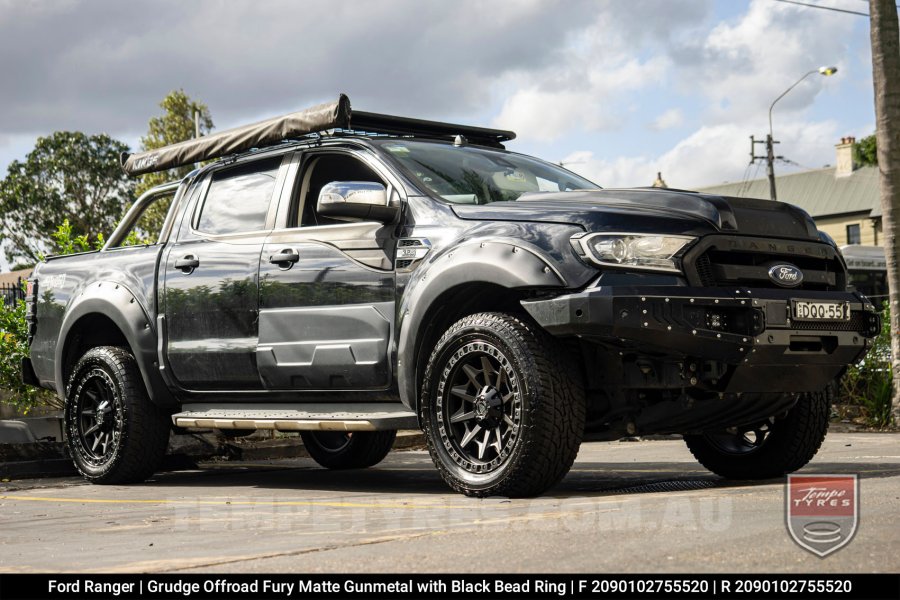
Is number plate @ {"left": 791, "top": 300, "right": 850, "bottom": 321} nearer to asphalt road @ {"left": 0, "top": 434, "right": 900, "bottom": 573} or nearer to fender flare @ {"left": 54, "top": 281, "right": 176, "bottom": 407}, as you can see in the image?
asphalt road @ {"left": 0, "top": 434, "right": 900, "bottom": 573}

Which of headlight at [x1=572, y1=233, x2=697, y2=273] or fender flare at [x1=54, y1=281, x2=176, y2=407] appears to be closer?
headlight at [x1=572, y1=233, x2=697, y2=273]

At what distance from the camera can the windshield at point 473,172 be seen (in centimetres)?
643

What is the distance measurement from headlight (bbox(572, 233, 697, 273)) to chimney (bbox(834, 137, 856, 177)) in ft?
230

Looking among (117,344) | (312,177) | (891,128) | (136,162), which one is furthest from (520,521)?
(891,128)

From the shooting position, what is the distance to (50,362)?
329 inches

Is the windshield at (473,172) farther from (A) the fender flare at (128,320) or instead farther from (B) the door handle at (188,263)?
(A) the fender flare at (128,320)

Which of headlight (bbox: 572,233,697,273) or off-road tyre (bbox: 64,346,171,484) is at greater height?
headlight (bbox: 572,233,697,273)

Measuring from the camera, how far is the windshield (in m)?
6.43

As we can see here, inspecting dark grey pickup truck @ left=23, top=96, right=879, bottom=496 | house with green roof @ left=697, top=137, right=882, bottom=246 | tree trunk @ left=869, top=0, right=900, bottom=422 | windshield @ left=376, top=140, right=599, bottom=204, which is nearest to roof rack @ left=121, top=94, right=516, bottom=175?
dark grey pickup truck @ left=23, top=96, right=879, bottom=496

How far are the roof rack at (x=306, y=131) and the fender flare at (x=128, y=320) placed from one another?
1.00 metres

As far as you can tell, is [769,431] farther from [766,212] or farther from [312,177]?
[312,177]

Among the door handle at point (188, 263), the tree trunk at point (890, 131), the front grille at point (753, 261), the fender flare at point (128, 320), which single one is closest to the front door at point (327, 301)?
the door handle at point (188, 263)
